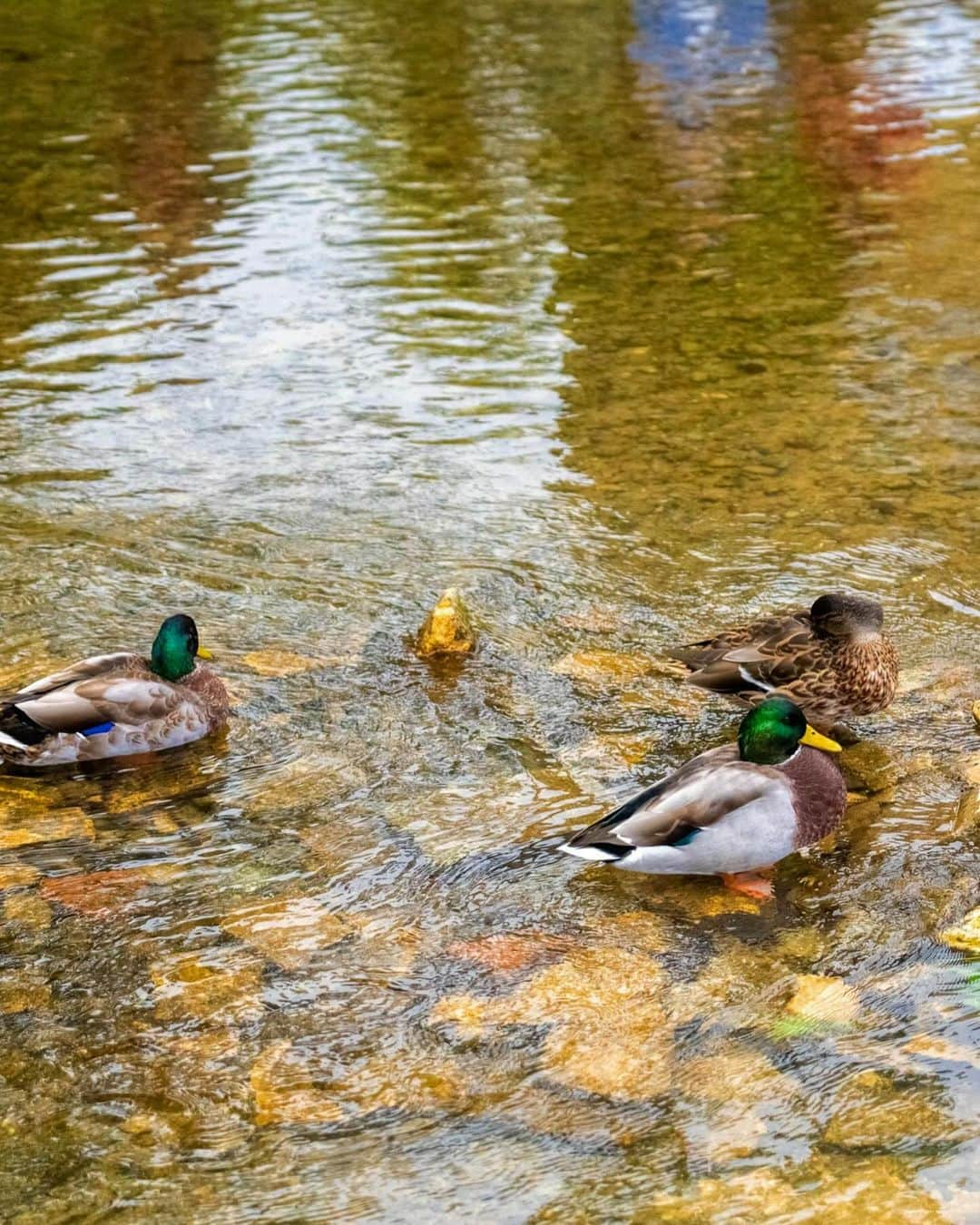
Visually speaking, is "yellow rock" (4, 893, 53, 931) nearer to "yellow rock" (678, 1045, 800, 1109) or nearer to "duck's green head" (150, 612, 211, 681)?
"duck's green head" (150, 612, 211, 681)

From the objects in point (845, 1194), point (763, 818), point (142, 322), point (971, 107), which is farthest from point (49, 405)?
point (971, 107)

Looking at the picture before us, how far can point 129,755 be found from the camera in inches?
229

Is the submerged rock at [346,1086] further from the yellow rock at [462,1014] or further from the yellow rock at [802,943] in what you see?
the yellow rock at [802,943]

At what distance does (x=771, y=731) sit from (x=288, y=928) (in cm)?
156

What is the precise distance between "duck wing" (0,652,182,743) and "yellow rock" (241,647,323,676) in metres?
0.57

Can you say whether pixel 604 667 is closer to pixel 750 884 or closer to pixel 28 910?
pixel 750 884

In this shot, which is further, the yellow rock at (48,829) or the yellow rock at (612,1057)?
the yellow rock at (48,829)

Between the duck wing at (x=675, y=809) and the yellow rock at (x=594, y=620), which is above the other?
the duck wing at (x=675, y=809)

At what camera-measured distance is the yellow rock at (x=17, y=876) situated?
4.94 metres

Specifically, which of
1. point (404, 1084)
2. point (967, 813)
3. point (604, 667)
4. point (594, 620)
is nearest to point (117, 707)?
point (604, 667)

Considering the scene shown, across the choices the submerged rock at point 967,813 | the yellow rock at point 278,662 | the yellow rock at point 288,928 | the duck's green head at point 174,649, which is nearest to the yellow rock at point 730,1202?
the yellow rock at point 288,928

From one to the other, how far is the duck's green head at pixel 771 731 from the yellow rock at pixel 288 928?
52.6 inches

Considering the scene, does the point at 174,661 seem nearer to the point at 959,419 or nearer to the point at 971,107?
the point at 959,419

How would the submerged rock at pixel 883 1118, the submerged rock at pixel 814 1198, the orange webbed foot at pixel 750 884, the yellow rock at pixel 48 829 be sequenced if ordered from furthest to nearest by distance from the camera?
the yellow rock at pixel 48 829, the orange webbed foot at pixel 750 884, the submerged rock at pixel 883 1118, the submerged rock at pixel 814 1198
